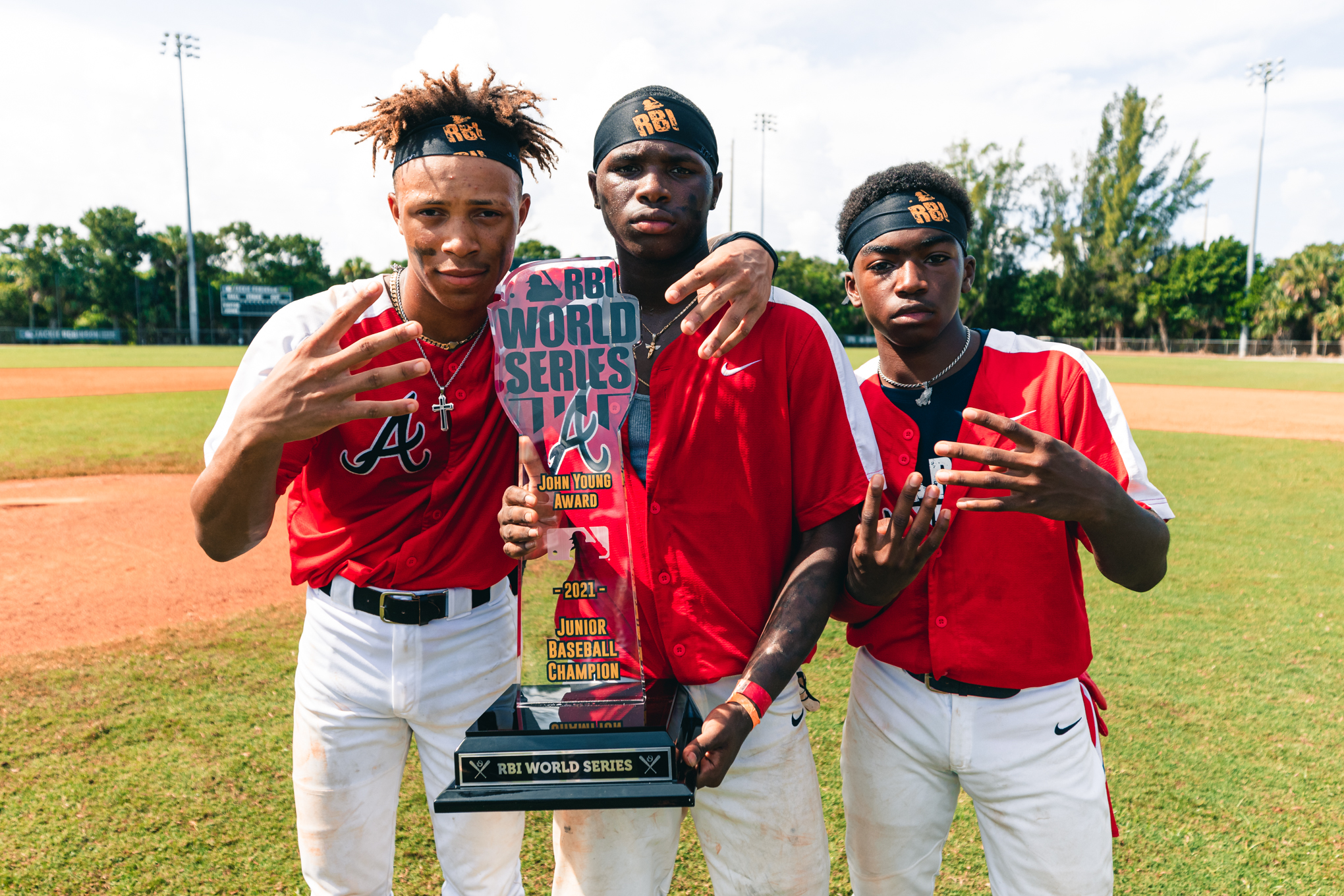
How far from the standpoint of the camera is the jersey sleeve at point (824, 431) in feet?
6.91

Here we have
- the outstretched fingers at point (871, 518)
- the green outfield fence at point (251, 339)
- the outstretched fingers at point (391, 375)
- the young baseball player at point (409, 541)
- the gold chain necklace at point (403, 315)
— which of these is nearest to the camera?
the outstretched fingers at point (391, 375)

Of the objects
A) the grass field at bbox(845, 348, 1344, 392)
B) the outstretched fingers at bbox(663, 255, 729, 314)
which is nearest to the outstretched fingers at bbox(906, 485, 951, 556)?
the outstretched fingers at bbox(663, 255, 729, 314)

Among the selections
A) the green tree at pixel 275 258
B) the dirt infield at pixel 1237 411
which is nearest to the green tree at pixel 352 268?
the green tree at pixel 275 258

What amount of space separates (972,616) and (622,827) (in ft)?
3.70

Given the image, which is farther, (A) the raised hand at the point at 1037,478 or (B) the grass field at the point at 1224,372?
(B) the grass field at the point at 1224,372

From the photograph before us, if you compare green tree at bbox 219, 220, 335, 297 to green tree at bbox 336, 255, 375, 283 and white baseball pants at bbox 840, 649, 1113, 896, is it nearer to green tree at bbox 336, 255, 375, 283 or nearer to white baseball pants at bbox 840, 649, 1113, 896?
green tree at bbox 336, 255, 375, 283

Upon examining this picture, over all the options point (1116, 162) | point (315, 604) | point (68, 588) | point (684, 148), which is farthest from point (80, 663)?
point (1116, 162)

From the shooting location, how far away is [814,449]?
2.12m

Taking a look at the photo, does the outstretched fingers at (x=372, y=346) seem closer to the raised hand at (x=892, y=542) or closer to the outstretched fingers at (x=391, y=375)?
the outstretched fingers at (x=391, y=375)

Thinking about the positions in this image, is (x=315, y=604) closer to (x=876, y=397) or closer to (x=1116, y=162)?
(x=876, y=397)

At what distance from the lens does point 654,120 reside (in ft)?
7.02

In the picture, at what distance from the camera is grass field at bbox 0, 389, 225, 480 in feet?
38.0

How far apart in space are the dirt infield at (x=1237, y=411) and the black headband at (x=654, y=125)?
509 inches

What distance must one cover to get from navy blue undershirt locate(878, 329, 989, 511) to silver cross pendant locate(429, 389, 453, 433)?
136 cm
